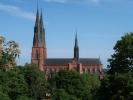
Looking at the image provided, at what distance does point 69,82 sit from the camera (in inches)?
4139

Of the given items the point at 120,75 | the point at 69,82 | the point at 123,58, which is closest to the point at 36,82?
the point at 69,82

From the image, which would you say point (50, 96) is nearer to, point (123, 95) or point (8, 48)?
point (123, 95)

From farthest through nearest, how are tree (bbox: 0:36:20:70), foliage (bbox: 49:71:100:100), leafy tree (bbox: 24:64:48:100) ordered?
leafy tree (bbox: 24:64:48:100)
foliage (bbox: 49:71:100:100)
tree (bbox: 0:36:20:70)

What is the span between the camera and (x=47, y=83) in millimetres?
109812

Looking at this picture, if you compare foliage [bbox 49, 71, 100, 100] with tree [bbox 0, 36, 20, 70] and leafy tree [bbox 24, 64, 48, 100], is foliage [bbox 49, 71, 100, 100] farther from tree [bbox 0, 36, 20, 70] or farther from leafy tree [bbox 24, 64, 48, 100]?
tree [bbox 0, 36, 20, 70]

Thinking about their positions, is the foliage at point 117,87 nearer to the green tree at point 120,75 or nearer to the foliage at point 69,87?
the green tree at point 120,75

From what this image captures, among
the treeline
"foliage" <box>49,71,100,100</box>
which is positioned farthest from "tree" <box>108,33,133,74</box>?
"foliage" <box>49,71,100,100</box>

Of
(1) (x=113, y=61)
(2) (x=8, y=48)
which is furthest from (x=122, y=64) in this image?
(2) (x=8, y=48)

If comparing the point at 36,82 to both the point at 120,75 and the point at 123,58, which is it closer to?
the point at 123,58

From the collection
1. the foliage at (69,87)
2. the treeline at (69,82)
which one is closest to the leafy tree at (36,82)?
the treeline at (69,82)

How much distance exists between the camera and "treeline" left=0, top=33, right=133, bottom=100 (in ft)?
182

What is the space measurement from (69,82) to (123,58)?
151ft

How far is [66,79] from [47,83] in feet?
17.7

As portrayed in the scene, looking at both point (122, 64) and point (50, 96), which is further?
point (50, 96)
